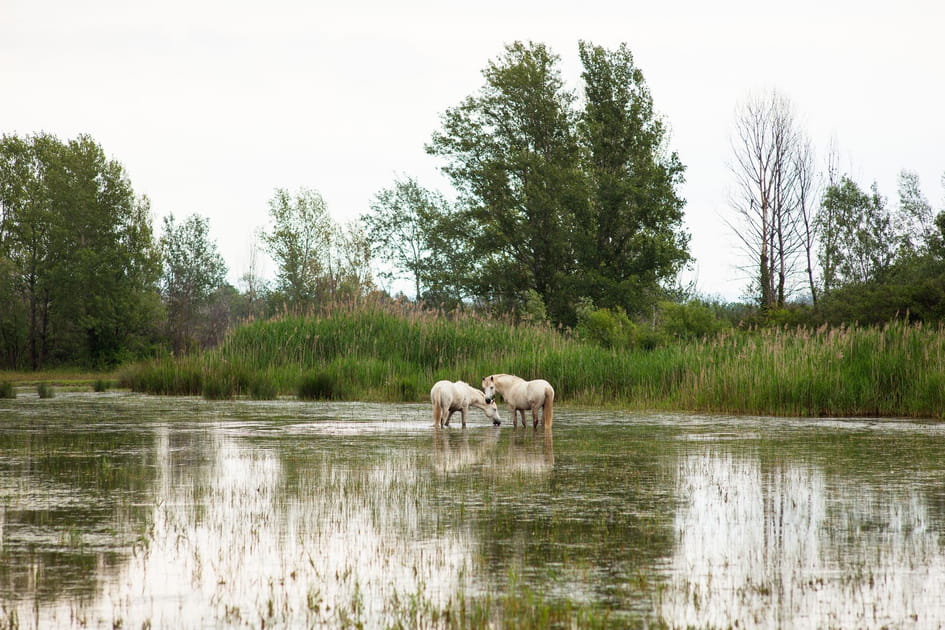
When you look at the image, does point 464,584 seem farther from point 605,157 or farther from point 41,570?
point 605,157

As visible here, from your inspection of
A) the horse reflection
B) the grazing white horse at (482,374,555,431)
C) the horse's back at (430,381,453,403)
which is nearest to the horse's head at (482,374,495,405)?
the grazing white horse at (482,374,555,431)

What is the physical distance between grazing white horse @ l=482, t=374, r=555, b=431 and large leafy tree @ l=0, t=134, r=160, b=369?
44.5 m

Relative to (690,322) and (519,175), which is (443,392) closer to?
(690,322)

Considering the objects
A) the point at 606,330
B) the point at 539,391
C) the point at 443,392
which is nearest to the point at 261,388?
the point at 443,392

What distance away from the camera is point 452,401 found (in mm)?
13578

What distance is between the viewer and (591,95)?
45.1 metres

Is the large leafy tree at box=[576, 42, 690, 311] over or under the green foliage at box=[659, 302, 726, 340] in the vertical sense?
over

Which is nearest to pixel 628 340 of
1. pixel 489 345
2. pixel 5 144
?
pixel 489 345

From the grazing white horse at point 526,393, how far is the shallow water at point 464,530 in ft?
A: 4.56

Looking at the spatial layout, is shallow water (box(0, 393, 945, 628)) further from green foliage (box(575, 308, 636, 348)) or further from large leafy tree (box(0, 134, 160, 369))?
large leafy tree (box(0, 134, 160, 369))

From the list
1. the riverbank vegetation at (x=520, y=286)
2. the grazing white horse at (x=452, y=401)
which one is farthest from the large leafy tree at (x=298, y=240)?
the grazing white horse at (x=452, y=401)

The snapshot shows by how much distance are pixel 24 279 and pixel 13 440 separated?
46607mm

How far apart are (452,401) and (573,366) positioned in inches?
270

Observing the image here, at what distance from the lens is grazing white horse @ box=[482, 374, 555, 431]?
13.1 m
